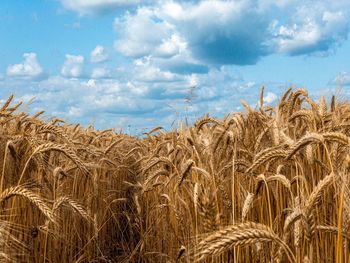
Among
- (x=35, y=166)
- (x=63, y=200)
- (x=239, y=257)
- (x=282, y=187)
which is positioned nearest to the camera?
(x=239, y=257)

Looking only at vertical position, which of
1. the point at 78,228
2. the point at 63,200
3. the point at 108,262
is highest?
the point at 63,200

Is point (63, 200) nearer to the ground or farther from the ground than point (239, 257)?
farther from the ground

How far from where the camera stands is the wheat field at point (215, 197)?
90.4 inches

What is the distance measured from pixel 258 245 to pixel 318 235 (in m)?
0.43

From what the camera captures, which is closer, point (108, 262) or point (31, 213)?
point (31, 213)

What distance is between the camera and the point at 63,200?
3281 mm

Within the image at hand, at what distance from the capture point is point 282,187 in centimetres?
352

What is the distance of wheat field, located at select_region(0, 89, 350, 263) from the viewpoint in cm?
230

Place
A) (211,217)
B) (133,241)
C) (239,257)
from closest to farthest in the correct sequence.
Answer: (211,217)
(239,257)
(133,241)

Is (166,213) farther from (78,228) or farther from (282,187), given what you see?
(282,187)

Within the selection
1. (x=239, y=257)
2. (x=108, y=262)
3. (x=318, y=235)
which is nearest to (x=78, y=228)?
(x=108, y=262)

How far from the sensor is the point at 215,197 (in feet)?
10.2

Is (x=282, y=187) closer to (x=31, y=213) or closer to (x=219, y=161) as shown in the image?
(x=219, y=161)

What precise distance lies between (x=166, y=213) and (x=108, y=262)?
111 centimetres
